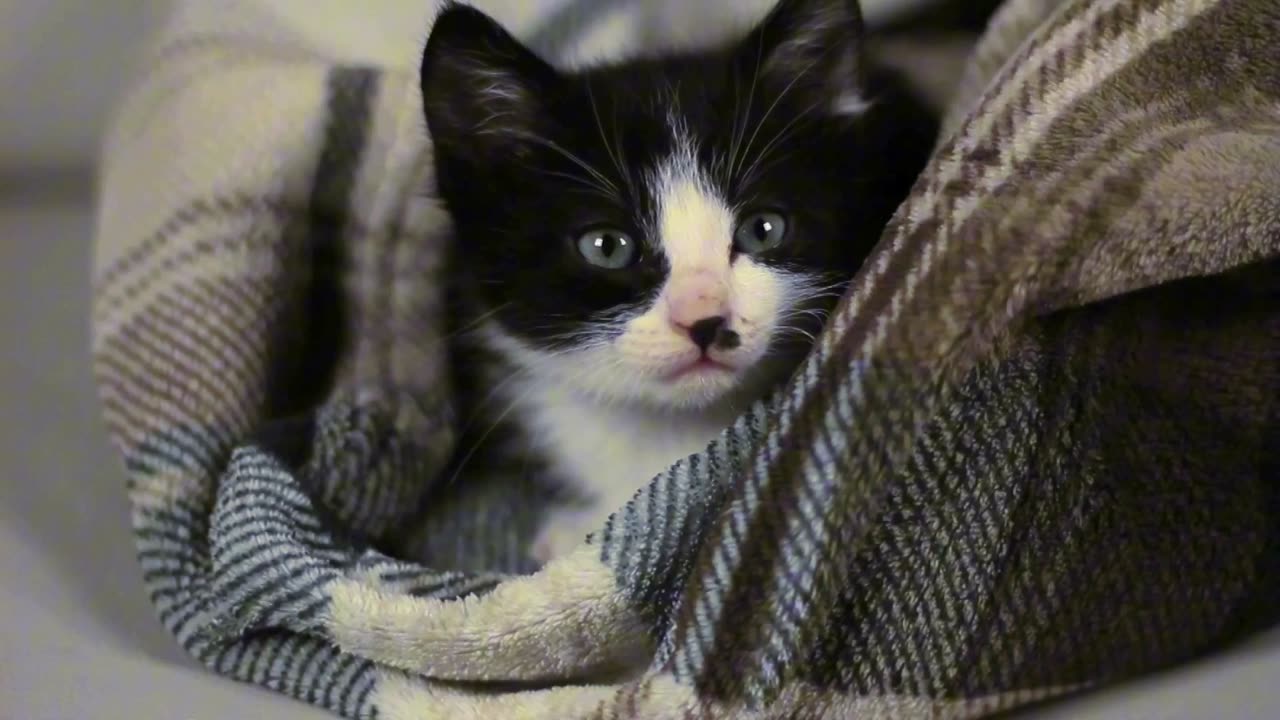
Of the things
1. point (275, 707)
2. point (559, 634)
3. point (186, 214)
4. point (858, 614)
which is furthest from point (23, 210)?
point (858, 614)

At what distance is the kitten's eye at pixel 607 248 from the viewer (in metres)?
0.94

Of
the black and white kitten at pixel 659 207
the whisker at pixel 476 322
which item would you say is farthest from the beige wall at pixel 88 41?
the whisker at pixel 476 322

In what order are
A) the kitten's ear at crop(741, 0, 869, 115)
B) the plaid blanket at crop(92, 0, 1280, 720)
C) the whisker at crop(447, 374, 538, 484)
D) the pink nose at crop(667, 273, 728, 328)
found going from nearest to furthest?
the plaid blanket at crop(92, 0, 1280, 720)
the pink nose at crop(667, 273, 728, 328)
the kitten's ear at crop(741, 0, 869, 115)
the whisker at crop(447, 374, 538, 484)

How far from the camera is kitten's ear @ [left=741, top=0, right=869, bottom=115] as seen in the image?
97 cm

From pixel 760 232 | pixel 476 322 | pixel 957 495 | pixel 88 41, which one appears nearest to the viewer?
pixel 957 495

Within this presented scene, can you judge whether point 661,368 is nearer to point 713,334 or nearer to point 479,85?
point 713,334

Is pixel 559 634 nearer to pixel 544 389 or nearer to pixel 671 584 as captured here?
pixel 671 584

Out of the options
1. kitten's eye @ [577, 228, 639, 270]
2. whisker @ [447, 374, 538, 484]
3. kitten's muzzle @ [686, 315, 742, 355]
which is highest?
kitten's eye @ [577, 228, 639, 270]

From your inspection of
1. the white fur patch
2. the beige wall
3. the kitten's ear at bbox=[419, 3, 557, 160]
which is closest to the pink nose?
the white fur patch

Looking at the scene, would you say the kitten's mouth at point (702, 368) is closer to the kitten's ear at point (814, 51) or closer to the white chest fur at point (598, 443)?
the white chest fur at point (598, 443)

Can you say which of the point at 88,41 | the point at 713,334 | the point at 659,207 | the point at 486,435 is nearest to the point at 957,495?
the point at 713,334

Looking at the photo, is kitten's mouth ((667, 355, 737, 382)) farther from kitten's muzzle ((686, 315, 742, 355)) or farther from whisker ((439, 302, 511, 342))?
whisker ((439, 302, 511, 342))

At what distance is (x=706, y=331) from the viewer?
869mm

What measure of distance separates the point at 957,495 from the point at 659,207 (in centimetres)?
35
